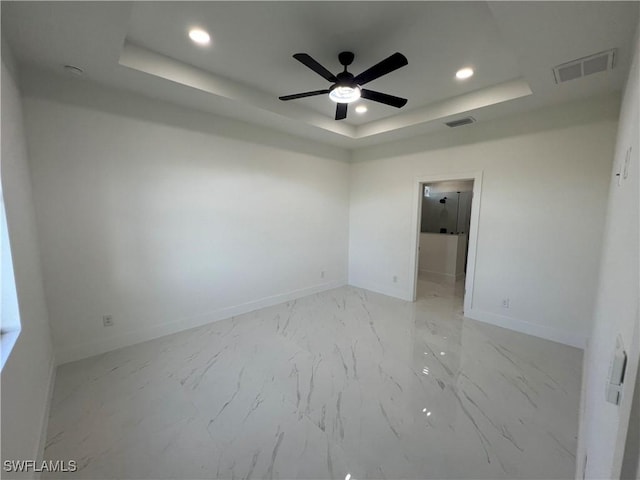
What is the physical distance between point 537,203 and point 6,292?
4.75 m

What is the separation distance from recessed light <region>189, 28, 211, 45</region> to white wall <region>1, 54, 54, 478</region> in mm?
1232

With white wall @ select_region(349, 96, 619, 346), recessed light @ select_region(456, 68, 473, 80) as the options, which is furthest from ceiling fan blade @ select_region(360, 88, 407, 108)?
white wall @ select_region(349, 96, 619, 346)

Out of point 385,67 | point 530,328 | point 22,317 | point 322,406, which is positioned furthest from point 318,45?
point 530,328

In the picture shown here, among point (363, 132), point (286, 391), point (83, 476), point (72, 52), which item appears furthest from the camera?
point (363, 132)

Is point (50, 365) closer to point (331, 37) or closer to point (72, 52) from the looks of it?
point (72, 52)

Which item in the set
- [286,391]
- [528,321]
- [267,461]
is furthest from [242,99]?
[528,321]

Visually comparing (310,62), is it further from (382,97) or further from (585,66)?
(585,66)

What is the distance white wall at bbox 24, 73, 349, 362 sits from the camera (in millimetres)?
2447

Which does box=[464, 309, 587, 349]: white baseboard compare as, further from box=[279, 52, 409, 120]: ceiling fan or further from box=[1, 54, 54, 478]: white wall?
box=[1, 54, 54, 478]: white wall

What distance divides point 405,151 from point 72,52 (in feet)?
13.2

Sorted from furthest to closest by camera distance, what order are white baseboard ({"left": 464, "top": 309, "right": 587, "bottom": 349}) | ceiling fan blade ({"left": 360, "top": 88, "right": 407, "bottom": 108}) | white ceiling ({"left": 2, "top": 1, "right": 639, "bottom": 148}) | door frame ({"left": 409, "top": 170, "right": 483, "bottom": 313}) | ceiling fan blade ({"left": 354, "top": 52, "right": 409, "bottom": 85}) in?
door frame ({"left": 409, "top": 170, "right": 483, "bottom": 313}) → white baseboard ({"left": 464, "top": 309, "right": 587, "bottom": 349}) → ceiling fan blade ({"left": 360, "top": 88, "right": 407, "bottom": 108}) → ceiling fan blade ({"left": 354, "top": 52, "right": 409, "bottom": 85}) → white ceiling ({"left": 2, "top": 1, "right": 639, "bottom": 148})

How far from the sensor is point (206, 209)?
337cm

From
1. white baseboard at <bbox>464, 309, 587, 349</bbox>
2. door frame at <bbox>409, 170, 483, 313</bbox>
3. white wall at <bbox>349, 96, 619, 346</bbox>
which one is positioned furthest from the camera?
door frame at <bbox>409, 170, 483, 313</bbox>

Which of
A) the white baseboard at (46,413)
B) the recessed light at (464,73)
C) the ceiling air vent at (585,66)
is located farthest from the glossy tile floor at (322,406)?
the recessed light at (464,73)
